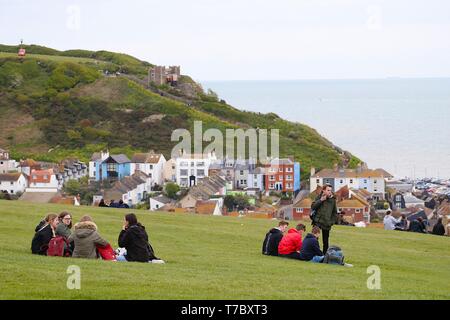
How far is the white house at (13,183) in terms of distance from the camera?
66.4 m

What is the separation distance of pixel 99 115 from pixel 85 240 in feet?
281

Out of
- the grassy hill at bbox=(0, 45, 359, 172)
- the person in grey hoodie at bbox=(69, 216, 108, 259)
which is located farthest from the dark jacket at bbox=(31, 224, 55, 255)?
the grassy hill at bbox=(0, 45, 359, 172)

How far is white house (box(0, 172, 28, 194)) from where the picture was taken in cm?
6638

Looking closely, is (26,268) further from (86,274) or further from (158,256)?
(158,256)

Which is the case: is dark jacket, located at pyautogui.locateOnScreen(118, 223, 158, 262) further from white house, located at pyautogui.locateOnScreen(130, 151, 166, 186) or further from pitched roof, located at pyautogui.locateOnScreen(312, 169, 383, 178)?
white house, located at pyautogui.locateOnScreen(130, 151, 166, 186)

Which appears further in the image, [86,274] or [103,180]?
[103,180]

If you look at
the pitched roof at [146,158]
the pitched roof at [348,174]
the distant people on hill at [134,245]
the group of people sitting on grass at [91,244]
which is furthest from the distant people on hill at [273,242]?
the pitched roof at [146,158]

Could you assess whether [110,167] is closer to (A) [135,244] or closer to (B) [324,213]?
(B) [324,213]

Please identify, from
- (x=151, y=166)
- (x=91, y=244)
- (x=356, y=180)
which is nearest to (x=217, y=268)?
(x=91, y=244)

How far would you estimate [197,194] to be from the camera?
210 ft
